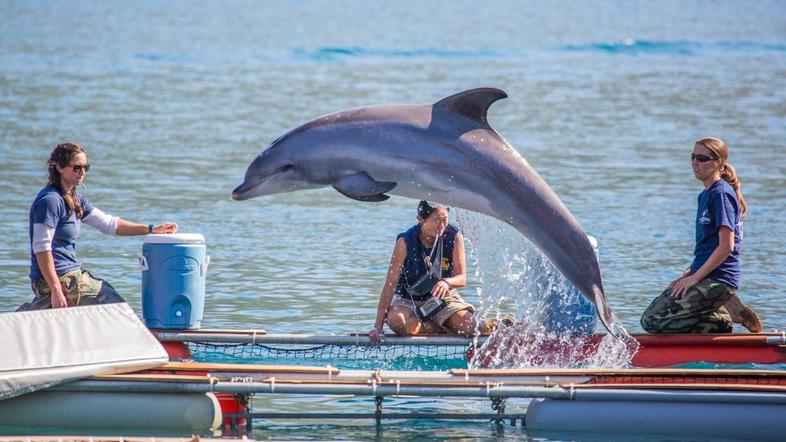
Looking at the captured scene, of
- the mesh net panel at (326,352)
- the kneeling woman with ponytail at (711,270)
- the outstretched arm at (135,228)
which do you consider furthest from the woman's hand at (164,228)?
the kneeling woman with ponytail at (711,270)

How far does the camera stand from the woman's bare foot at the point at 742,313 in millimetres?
9414

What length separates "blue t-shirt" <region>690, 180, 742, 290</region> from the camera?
919cm

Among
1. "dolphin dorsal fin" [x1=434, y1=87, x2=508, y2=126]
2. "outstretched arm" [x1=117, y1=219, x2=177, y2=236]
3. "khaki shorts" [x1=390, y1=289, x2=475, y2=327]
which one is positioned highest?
"dolphin dorsal fin" [x1=434, y1=87, x2=508, y2=126]

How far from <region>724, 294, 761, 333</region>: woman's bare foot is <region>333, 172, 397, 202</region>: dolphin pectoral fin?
2.75m

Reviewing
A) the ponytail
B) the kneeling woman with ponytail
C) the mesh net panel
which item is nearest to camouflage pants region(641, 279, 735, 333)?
the kneeling woman with ponytail

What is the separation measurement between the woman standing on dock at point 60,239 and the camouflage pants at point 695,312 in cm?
380

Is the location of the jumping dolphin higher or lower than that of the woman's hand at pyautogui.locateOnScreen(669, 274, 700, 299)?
higher

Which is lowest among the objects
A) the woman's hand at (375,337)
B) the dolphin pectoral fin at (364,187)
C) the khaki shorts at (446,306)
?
the woman's hand at (375,337)

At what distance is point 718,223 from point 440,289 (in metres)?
2.01

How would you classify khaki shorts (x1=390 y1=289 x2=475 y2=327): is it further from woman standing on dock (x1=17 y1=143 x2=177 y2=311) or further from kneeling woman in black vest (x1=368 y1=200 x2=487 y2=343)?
woman standing on dock (x1=17 y1=143 x2=177 y2=311)

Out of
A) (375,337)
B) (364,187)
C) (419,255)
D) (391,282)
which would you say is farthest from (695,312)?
(364,187)

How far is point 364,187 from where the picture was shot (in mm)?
8289

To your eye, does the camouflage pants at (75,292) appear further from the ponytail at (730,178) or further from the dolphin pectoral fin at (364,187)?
the ponytail at (730,178)

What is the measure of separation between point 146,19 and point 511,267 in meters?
59.1
